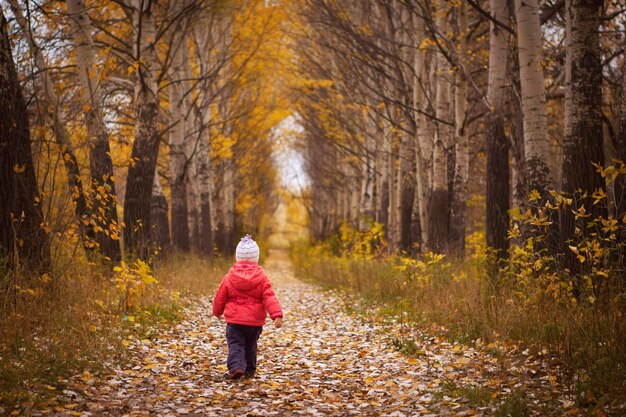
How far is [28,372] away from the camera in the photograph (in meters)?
4.36

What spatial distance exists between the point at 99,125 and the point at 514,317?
21.9ft

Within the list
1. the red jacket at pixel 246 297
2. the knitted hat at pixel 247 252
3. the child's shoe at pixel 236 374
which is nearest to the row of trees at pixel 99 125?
the knitted hat at pixel 247 252

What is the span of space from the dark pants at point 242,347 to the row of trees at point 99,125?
1984 millimetres

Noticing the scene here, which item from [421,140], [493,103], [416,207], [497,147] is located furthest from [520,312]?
[416,207]

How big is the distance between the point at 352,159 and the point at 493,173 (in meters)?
13.5

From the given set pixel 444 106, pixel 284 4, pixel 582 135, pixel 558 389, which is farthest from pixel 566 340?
pixel 284 4

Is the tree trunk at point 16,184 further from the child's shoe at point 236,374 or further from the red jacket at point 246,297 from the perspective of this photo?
the child's shoe at point 236,374

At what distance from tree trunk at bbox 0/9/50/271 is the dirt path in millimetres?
1558

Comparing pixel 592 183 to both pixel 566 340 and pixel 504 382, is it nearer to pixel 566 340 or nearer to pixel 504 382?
pixel 566 340

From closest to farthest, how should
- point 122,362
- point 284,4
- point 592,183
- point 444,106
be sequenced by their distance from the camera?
point 122,362, point 592,183, point 444,106, point 284,4

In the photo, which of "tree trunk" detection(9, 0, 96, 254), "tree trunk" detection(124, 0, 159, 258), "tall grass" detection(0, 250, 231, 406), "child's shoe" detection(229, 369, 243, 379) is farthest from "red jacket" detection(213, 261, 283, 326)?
"tree trunk" detection(124, 0, 159, 258)

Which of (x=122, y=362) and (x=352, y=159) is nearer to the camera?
(x=122, y=362)

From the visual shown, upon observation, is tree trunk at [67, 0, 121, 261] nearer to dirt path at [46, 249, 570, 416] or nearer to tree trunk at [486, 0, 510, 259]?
dirt path at [46, 249, 570, 416]

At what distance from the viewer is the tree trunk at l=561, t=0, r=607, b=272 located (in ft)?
19.6
